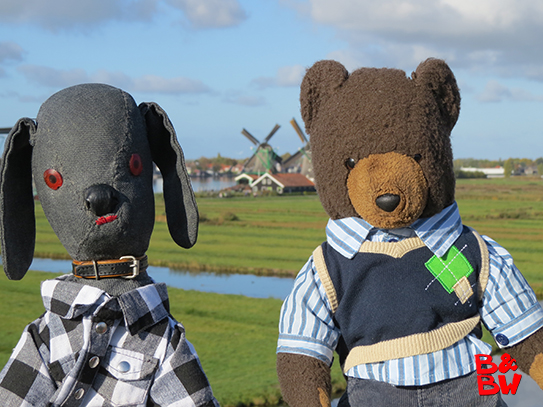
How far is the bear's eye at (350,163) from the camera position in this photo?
7.39ft

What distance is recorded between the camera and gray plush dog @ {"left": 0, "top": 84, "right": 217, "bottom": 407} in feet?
6.85

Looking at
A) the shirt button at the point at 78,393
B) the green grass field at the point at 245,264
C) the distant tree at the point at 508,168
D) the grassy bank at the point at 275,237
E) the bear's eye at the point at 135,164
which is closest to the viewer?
the shirt button at the point at 78,393

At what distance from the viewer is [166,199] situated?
2.47 meters

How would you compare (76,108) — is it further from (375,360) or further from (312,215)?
(312,215)

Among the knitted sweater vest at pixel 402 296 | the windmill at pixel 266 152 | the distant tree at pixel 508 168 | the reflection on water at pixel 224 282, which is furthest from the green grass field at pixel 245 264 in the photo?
the distant tree at pixel 508 168

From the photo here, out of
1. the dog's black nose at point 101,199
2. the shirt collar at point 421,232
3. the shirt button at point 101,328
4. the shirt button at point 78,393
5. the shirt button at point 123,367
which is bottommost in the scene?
the shirt button at point 78,393

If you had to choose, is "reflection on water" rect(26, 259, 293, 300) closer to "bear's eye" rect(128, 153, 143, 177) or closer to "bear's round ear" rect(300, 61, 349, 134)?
"bear's round ear" rect(300, 61, 349, 134)

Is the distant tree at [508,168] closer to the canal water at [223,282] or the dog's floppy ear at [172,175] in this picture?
the canal water at [223,282]

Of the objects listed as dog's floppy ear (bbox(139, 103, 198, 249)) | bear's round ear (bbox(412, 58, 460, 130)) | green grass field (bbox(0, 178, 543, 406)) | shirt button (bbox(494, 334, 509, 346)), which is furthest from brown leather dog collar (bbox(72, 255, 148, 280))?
green grass field (bbox(0, 178, 543, 406))

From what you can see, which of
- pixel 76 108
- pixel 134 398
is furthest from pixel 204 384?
pixel 76 108

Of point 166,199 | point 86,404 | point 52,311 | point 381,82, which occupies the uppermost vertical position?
point 381,82

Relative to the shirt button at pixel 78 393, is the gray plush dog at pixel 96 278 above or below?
above

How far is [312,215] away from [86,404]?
28.0 metres

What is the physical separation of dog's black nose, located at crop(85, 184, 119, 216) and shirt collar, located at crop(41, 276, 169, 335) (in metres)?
0.30
